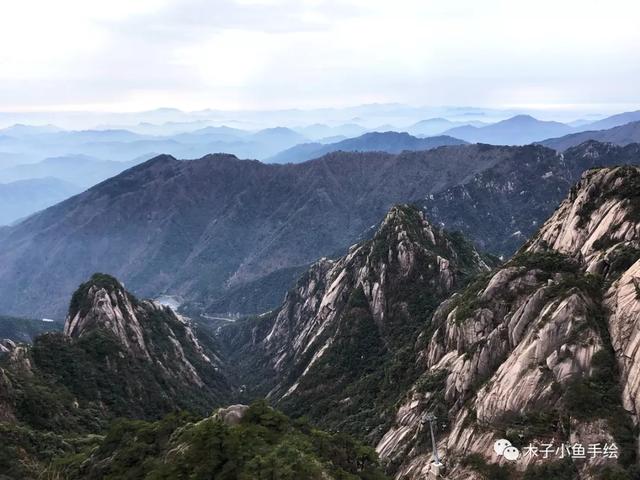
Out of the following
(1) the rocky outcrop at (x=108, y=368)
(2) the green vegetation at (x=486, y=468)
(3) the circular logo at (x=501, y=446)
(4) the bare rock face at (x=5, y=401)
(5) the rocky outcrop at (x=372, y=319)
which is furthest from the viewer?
(5) the rocky outcrop at (x=372, y=319)

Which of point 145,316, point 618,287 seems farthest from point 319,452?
point 145,316

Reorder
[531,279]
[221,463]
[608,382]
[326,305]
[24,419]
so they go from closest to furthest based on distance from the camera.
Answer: [221,463], [608,382], [531,279], [24,419], [326,305]

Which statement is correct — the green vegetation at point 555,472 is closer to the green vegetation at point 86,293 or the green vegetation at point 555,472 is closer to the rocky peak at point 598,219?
the rocky peak at point 598,219

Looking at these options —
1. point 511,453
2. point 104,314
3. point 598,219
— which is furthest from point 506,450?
point 104,314

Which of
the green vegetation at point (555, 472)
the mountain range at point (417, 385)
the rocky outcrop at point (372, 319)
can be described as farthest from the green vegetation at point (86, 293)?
the green vegetation at point (555, 472)

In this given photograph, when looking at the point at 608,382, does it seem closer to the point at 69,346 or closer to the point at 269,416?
the point at 269,416

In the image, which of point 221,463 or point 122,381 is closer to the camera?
point 221,463
